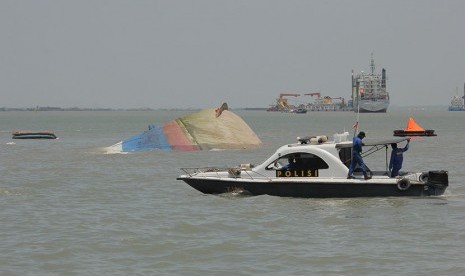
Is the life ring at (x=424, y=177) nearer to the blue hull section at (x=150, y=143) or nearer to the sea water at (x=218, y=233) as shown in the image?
the sea water at (x=218, y=233)

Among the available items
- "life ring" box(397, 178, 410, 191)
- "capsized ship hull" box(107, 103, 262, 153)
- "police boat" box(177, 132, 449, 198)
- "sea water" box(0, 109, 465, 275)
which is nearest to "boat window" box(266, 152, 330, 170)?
"police boat" box(177, 132, 449, 198)

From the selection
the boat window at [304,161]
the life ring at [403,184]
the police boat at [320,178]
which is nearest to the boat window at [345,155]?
the police boat at [320,178]

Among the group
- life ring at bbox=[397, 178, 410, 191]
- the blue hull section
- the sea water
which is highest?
the blue hull section

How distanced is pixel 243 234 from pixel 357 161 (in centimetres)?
609

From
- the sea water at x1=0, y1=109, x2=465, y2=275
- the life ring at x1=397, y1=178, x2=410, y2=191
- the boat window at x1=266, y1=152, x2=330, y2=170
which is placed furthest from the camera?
the boat window at x1=266, y1=152, x2=330, y2=170

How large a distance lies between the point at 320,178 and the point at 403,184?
2.57 meters

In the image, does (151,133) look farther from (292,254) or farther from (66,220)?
(292,254)

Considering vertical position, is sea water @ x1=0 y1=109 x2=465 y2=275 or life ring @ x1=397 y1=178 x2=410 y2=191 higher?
life ring @ x1=397 y1=178 x2=410 y2=191

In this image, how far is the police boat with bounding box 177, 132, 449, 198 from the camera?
84.1 ft

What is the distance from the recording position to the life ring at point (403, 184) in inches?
1001

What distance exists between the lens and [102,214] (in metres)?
25.3

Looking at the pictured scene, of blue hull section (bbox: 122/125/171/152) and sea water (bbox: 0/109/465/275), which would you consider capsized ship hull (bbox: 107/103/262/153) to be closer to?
blue hull section (bbox: 122/125/171/152)

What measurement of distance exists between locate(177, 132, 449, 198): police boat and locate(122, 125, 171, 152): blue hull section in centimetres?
3107

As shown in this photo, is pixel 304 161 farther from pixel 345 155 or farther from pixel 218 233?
pixel 218 233
